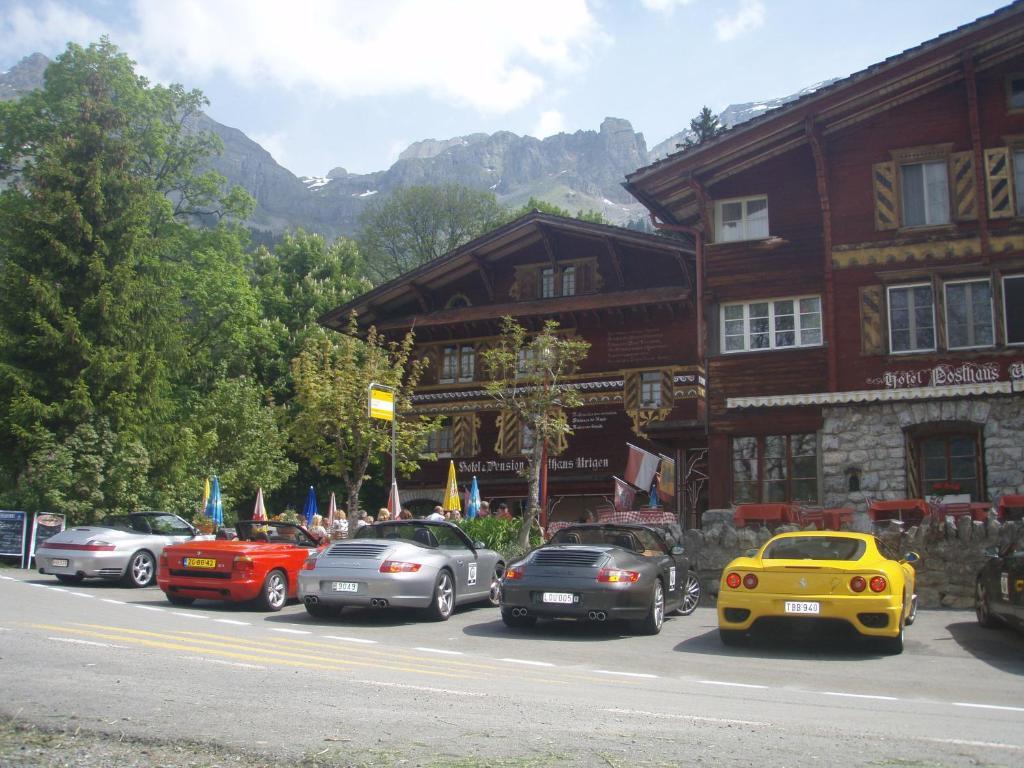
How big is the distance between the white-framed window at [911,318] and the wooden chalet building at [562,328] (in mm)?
10022

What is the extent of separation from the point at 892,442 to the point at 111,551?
15275mm

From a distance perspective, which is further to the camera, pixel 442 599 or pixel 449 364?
pixel 449 364

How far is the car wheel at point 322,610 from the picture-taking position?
1352 cm

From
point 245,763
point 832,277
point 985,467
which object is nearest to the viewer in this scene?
point 245,763

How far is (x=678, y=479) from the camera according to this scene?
1112 inches

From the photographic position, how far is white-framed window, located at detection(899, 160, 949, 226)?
21859 mm

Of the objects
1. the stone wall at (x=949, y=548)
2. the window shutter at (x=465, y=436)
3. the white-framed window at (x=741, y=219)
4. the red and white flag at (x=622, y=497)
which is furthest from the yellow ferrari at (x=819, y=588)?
the window shutter at (x=465, y=436)

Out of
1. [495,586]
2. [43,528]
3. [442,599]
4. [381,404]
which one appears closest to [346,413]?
[381,404]

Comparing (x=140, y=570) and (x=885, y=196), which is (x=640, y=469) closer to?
(x=885, y=196)

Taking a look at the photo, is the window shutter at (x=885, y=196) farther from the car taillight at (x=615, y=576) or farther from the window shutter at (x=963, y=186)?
the car taillight at (x=615, y=576)

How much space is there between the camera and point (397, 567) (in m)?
13.0

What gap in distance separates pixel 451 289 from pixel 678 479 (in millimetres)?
12994

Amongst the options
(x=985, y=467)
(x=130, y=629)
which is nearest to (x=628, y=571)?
(x=130, y=629)

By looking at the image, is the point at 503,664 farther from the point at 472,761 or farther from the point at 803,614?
the point at 472,761
